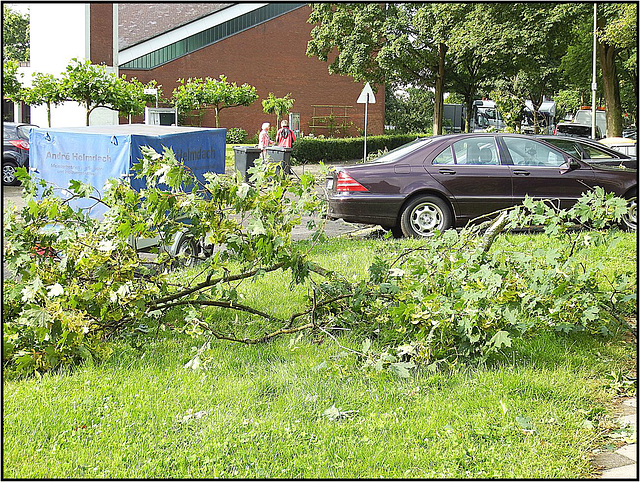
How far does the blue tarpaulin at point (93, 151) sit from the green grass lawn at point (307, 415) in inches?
122

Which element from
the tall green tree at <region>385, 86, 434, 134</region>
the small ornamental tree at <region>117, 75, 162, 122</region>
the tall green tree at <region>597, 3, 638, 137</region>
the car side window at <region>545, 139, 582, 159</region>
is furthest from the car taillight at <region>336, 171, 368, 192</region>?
the tall green tree at <region>385, 86, 434, 134</region>

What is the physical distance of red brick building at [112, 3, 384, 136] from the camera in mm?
44562

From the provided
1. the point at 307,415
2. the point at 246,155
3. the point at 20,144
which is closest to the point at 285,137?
the point at 246,155

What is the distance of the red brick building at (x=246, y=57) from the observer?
1754 inches

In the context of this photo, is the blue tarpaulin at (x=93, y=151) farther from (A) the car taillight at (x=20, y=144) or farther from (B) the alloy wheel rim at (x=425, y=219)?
(A) the car taillight at (x=20, y=144)

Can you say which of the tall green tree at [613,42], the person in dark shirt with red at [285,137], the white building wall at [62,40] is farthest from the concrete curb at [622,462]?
the white building wall at [62,40]

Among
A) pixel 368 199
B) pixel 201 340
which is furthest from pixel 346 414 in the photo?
pixel 368 199

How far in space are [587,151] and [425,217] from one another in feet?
9.62

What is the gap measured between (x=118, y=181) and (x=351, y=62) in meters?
32.0

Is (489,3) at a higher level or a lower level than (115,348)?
higher

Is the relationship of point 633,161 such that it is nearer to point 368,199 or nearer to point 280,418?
point 368,199

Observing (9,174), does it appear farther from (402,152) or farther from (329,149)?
(329,149)

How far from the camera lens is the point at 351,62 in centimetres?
3672

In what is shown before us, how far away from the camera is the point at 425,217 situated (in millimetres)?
11539
